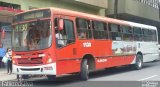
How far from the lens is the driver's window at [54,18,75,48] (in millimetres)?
15594

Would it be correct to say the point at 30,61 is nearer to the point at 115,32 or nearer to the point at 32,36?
the point at 32,36

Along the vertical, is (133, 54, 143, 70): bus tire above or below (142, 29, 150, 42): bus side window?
below

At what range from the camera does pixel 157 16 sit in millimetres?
51250

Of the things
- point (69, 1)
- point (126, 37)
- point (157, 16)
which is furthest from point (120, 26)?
point (157, 16)

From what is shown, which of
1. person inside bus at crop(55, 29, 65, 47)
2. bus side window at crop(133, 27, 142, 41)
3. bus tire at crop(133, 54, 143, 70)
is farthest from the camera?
bus tire at crop(133, 54, 143, 70)

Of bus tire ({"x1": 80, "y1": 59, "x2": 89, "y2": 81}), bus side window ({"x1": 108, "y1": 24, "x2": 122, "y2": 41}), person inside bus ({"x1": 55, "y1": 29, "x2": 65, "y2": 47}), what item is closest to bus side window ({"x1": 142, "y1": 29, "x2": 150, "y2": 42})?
bus side window ({"x1": 108, "y1": 24, "x2": 122, "y2": 41})

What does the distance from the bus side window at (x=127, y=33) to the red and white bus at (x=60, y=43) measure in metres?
2.04

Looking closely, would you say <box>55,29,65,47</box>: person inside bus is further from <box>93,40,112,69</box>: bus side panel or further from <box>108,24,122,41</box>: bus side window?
<box>108,24,122,41</box>: bus side window

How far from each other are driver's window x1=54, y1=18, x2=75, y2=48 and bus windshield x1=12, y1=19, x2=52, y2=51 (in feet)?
1.18

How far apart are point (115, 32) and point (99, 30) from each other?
7.20 ft

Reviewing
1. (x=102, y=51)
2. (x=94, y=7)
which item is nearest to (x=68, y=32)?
(x=102, y=51)

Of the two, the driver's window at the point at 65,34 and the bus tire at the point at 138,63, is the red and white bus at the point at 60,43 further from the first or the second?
the bus tire at the point at 138,63

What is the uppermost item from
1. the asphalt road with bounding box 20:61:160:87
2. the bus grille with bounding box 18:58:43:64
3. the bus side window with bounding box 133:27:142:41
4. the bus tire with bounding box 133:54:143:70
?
the bus side window with bounding box 133:27:142:41

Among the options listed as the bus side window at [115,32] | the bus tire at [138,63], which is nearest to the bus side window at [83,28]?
the bus side window at [115,32]
